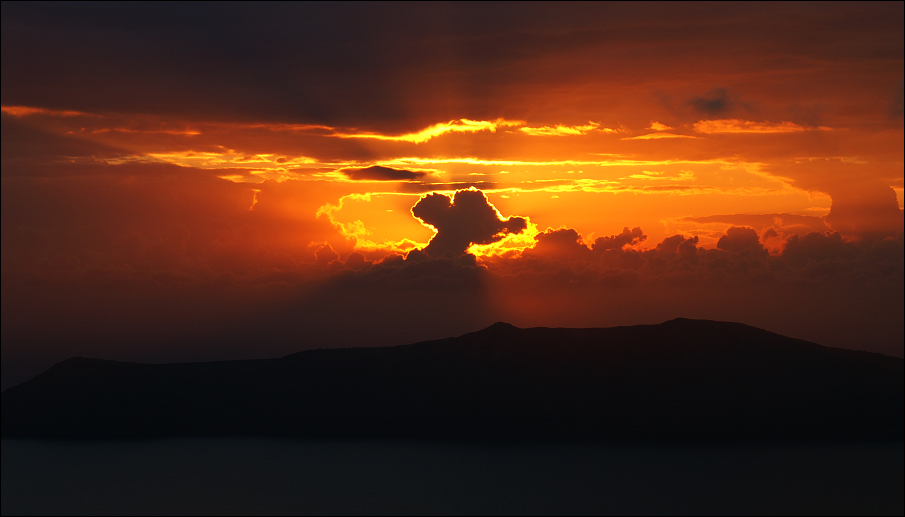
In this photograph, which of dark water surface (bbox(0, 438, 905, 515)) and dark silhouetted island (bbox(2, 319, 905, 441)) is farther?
dark silhouetted island (bbox(2, 319, 905, 441))

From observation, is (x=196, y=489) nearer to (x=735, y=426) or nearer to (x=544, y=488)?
(x=544, y=488)

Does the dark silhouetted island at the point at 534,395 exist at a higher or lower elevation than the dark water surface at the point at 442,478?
higher

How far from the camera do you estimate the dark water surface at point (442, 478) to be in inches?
4705

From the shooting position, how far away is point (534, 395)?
18462 cm

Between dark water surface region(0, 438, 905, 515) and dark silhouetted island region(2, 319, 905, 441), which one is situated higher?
dark silhouetted island region(2, 319, 905, 441)

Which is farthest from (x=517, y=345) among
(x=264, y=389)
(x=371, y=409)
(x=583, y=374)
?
(x=264, y=389)

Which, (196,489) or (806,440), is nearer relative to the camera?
(196,489)

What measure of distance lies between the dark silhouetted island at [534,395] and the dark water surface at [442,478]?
278 inches

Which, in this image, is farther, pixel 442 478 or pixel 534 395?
pixel 534 395

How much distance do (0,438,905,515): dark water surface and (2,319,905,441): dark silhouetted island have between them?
707cm

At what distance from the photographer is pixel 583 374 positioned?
187 meters

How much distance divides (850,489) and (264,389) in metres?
141

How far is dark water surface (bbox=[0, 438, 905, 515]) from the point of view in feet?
392

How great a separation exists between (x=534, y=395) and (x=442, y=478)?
51.2 m
